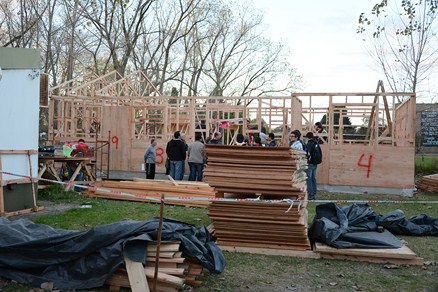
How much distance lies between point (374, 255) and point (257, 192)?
78.7 inches

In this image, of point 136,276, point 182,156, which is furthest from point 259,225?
point 182,156

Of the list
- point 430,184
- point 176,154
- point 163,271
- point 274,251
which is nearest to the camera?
point 163,271

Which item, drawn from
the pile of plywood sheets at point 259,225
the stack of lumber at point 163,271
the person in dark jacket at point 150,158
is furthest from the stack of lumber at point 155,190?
the stack of lumber at point 163,271

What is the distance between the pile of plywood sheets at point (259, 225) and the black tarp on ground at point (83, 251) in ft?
5.54

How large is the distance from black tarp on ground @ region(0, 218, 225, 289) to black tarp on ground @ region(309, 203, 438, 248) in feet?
7.78

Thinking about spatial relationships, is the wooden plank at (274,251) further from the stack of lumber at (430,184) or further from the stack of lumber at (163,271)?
the stack of lumber at (430,184)

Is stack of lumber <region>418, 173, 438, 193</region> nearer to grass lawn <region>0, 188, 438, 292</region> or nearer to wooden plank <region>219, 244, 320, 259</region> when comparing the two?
grass lawn <region>0, 188, 438, 292</region>

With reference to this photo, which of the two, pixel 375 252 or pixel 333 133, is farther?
pixel 333 133

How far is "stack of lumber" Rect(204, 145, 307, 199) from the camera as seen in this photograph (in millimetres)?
7629

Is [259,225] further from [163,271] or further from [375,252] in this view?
[163,271]

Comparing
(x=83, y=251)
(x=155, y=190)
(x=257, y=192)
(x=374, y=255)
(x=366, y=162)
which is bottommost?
(x=374, y=255)

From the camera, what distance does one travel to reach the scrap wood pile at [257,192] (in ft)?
25.0

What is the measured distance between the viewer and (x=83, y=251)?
18.3 ft

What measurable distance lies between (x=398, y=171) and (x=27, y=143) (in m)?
11.6
